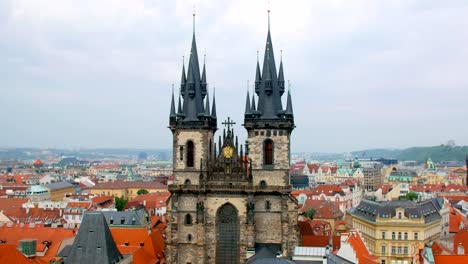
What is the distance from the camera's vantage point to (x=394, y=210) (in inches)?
3617

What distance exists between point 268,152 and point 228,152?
465 centimetres

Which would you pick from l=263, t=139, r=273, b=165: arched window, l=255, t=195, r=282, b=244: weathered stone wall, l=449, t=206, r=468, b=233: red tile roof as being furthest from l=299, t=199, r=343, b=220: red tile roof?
l=263, t=139, r=273, b=165: arched window

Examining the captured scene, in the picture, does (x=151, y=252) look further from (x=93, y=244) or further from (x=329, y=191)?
(x=329, y=191)

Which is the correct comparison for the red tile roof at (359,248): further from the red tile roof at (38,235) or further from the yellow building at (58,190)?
the yellow building at (58,190)

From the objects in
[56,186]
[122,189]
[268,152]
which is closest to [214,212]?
[268,152]

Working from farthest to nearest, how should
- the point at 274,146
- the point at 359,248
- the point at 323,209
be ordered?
1. the point at 323,209
2. the point at 274,146
3. the point at 359,248

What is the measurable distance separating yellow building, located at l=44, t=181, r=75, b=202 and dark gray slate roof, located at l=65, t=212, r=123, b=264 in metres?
125

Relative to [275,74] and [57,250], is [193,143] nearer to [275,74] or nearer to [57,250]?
[275,74]

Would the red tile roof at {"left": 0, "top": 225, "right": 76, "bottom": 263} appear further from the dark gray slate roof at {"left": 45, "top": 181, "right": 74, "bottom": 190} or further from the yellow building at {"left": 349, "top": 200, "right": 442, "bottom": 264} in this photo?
the dark gray slate roof at {"left": 45, "top": 181, "right": 74, "bottom": 190}

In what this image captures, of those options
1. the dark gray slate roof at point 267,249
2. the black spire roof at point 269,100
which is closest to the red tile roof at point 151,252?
the dark gray slate roof at point 267,249

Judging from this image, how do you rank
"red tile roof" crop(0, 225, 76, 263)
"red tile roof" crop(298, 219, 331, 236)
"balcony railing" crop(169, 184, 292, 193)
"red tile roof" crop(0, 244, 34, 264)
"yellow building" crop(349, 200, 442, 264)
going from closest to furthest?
"red tile roof" crop(0, 244, 34, 264) → "balcony railing" crop(169, 184, 292, 193) → "red tile roof" crop(0, 225, 76, 263) → "yellow building" crop(349, 200, 442, 264) → "red tile roof" crop(298, 219, 331, 236)

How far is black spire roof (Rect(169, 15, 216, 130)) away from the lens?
7325 cm

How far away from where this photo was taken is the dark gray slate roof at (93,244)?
196ft

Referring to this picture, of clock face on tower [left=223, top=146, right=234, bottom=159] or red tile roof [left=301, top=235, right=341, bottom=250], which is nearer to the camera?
clock face on tower [left=223, top=146, right=234, bottom=159]
